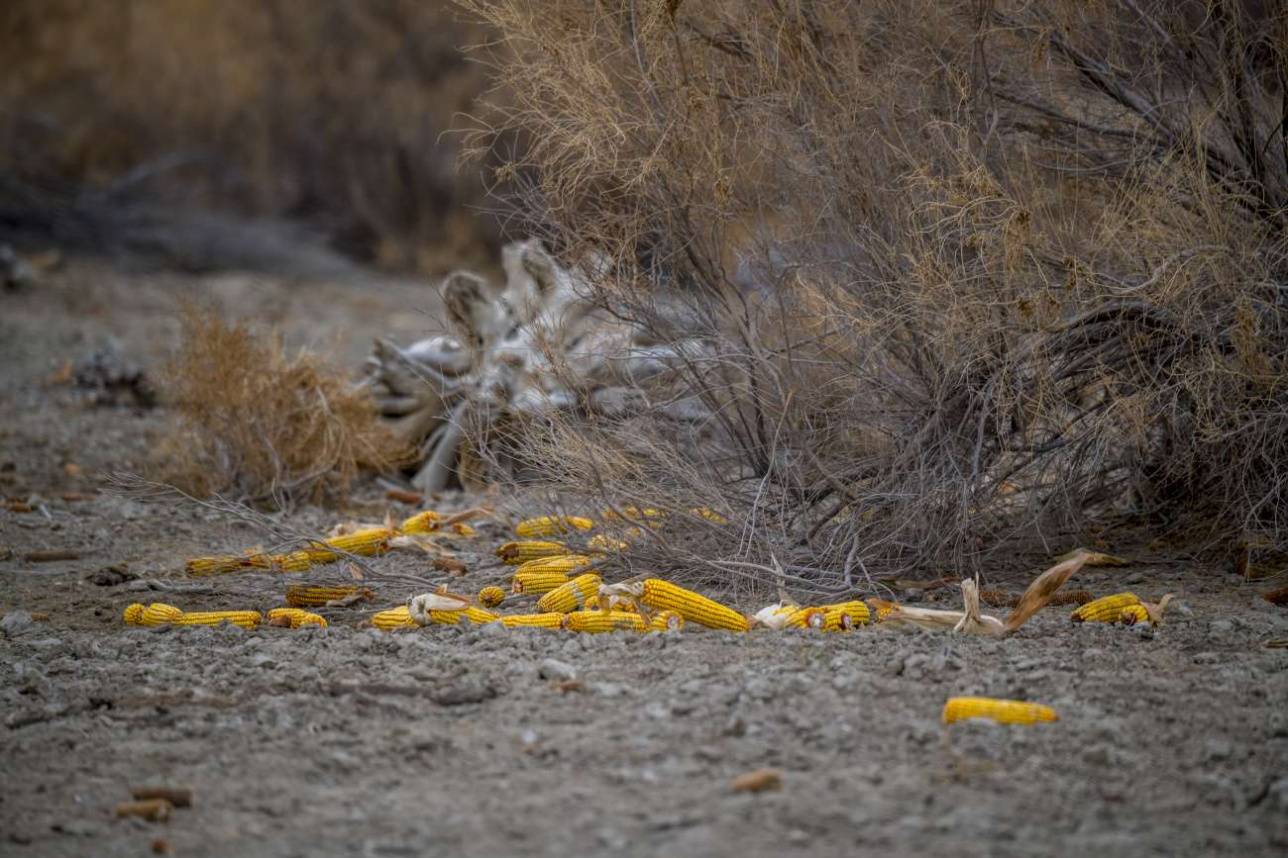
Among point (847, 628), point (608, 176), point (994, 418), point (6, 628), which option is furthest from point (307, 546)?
point (994, 418)

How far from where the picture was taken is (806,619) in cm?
473

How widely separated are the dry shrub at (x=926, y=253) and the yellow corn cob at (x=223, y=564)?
1.41 metres

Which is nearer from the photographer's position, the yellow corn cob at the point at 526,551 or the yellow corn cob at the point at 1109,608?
the yellow corn cob at the point at 1109,608

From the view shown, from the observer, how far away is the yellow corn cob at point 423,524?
21.7 feet

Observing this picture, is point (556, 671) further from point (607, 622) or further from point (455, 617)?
point (455, 617)

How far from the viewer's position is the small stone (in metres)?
4.22

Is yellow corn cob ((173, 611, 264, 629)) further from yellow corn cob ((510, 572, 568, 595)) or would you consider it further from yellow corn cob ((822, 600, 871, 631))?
yellow corn cob ((822, 600, 871, 631))

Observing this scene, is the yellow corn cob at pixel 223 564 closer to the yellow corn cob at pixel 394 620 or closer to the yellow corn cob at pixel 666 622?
the yellow corn cob at pixel 394 620

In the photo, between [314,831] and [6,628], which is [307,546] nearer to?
[6,628]

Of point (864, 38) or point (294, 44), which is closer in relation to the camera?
point (864, 38)

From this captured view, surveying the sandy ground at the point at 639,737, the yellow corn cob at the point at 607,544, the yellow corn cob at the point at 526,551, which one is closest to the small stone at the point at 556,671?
the sandy ground at the point at 639,737

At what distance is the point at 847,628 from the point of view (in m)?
4.69

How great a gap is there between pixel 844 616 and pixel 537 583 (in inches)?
51.1

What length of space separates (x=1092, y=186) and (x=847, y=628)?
2281mm
